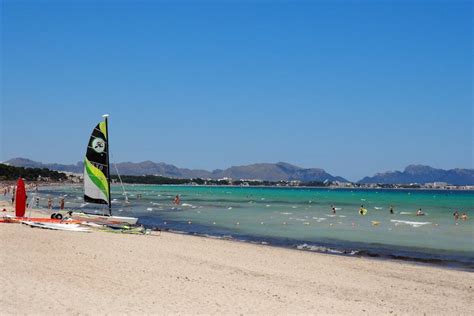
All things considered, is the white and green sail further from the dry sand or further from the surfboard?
the dry sand

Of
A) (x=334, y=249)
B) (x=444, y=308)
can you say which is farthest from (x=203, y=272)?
(x=334, y=249)

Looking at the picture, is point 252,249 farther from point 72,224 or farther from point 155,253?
point 72,224

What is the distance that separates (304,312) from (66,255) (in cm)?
931

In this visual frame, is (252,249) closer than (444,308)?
No

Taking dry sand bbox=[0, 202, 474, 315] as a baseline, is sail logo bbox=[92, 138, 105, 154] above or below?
above

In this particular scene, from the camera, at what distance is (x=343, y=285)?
15.0 metres

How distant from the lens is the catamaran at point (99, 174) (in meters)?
27.1

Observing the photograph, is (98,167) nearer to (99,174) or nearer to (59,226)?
(99,174)

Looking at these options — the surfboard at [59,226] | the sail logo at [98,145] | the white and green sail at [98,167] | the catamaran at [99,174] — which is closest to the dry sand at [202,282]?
the surfboard at [59,226]

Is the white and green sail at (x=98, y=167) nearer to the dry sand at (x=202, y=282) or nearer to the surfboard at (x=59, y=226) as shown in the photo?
the surfboard at (x=59, y=226)

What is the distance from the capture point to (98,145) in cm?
2734

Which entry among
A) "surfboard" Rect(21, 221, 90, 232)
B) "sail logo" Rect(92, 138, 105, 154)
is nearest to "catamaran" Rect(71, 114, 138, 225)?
"sail logo" Rect(92, 138, 105, 154)

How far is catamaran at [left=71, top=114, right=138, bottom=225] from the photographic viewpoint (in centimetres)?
2714

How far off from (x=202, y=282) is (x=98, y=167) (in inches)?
617
